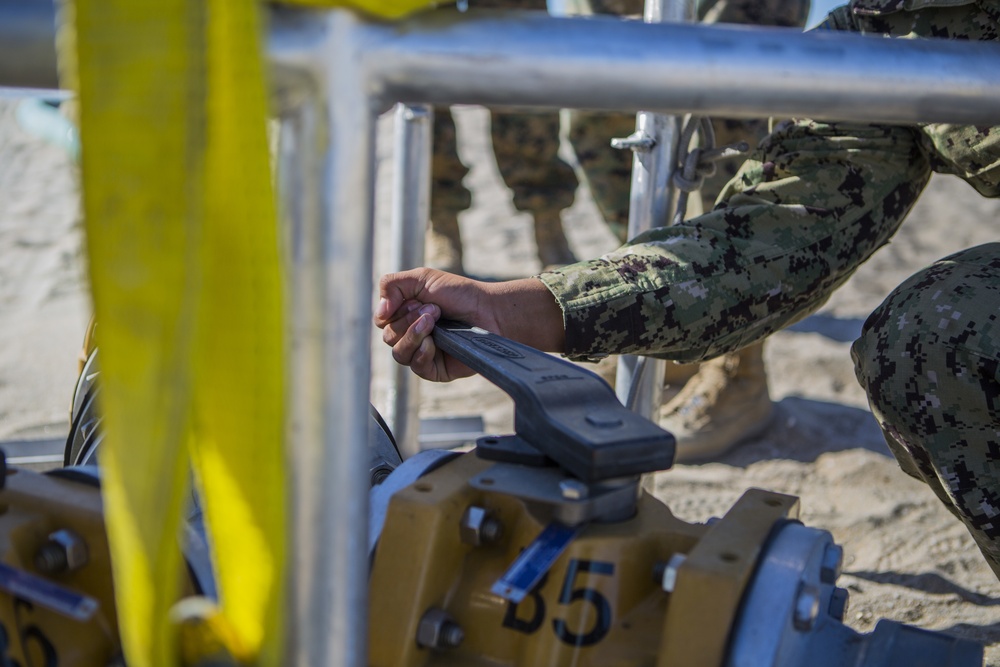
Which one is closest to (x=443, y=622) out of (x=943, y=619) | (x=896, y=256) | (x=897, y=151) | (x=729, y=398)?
(x=897, y=151)

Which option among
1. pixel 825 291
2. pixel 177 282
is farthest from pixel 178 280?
pixel 825 291

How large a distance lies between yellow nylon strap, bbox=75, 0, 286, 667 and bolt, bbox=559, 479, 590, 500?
261mm

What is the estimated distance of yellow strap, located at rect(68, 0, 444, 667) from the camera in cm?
49

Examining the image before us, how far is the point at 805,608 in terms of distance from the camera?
733 millimetres

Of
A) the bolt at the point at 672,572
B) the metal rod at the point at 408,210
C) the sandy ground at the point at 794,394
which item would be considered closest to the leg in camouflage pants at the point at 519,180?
the sandy ground at the point at 794,394

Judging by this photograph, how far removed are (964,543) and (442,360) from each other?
4.12 feet

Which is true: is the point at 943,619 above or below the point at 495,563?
below

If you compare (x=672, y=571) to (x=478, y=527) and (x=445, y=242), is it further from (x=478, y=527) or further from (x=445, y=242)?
(x=445, y=242)

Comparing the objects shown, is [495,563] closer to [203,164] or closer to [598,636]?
[598,636]

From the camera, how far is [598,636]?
2.53 feet

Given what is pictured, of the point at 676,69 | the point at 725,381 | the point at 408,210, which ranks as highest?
the point at 676,69

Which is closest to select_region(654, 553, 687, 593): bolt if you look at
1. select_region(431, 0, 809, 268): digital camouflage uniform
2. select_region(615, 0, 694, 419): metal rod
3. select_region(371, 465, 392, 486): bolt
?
select_region(371, 465, 392, 486): bolt

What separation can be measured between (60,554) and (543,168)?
310cm

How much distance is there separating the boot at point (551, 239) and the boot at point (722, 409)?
1268 mm
